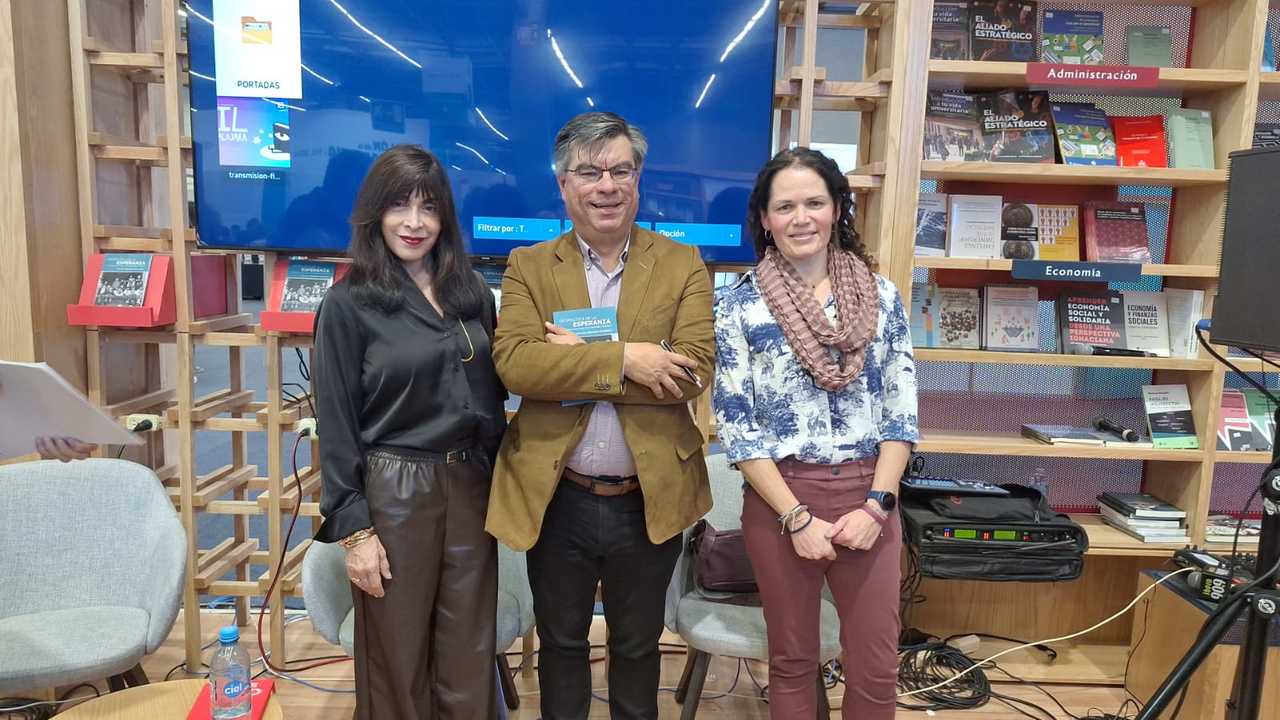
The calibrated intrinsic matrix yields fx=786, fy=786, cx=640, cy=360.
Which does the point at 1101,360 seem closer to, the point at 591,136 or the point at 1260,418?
the point at 1260,418

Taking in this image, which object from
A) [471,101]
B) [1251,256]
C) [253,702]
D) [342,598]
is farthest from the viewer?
[471,101]

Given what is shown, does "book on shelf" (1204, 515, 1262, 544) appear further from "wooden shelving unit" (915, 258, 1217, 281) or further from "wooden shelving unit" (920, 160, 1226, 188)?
"wooden shelving unit" (920, 160, 1226, 188)

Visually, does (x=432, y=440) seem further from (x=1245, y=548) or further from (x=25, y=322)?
(x=1245, y=548)

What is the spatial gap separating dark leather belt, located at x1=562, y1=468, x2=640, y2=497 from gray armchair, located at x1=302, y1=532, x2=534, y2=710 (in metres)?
0.45

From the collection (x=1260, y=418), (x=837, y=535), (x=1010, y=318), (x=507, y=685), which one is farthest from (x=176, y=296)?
(x=1260, y=418)

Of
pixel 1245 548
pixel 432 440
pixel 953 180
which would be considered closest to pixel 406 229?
pixel 432 440

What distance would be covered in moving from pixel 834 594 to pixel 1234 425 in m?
1.80

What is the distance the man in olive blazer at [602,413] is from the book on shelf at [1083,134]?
5.32 feet

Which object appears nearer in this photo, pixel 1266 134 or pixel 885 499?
pixel 885 499

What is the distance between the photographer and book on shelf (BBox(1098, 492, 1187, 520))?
2.69 metres

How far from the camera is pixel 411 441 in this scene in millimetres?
1718

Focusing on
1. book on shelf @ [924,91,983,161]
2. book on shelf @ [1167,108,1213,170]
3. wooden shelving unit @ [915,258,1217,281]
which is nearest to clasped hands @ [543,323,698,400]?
wooden shelving unit @ [915,258,1217,281]

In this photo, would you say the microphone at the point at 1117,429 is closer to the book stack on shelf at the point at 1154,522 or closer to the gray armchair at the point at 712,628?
the book stack on shelf at the point at 1154,522

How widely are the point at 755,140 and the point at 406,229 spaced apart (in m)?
1.29
